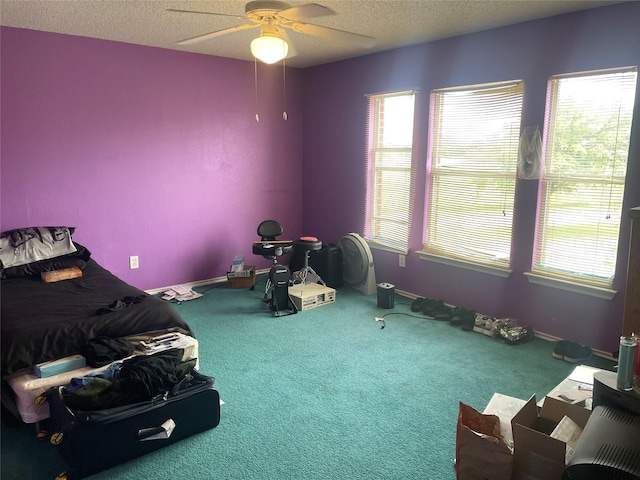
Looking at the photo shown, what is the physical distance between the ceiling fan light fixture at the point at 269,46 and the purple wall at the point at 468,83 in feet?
6.51

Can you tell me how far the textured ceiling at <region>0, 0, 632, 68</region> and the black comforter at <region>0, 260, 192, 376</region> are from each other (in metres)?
1.94

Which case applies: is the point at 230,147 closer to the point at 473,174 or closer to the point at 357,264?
the point at 357,264

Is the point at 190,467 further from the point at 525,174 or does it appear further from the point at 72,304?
the point at 525,174

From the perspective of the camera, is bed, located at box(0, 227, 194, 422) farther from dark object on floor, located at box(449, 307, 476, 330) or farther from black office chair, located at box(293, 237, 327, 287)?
dark object on floor, located at box(449, 307, 476, 330)

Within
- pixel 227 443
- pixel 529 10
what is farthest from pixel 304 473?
pixel 529 10

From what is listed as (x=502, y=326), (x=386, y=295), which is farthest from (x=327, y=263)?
(x=502, y=326)

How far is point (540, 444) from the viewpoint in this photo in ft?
5.27

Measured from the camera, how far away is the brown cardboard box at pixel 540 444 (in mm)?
1576

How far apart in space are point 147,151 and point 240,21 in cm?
170

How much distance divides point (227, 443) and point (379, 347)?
151 centimetres

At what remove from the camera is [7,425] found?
2.62 metres

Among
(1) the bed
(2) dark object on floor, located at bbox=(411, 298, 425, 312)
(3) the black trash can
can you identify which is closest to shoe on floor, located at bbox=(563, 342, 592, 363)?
A: (2) dark object on floor, located at bbox=(411, 298, 425, 312)

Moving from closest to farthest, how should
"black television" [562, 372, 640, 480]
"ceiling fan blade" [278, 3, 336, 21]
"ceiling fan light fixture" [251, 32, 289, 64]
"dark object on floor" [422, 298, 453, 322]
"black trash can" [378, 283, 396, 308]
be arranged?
"black television" [562, 372, 640, 480]
"ceiling fan blade" [278, 3, 336, 21]
"ceiling fan light fixture" [251, 32, 289, 64]
"dark object on floor" [422, 298, 453, 322]
"black trash can" [378, 283, 396, 308]

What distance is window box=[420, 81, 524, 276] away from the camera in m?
3.96
